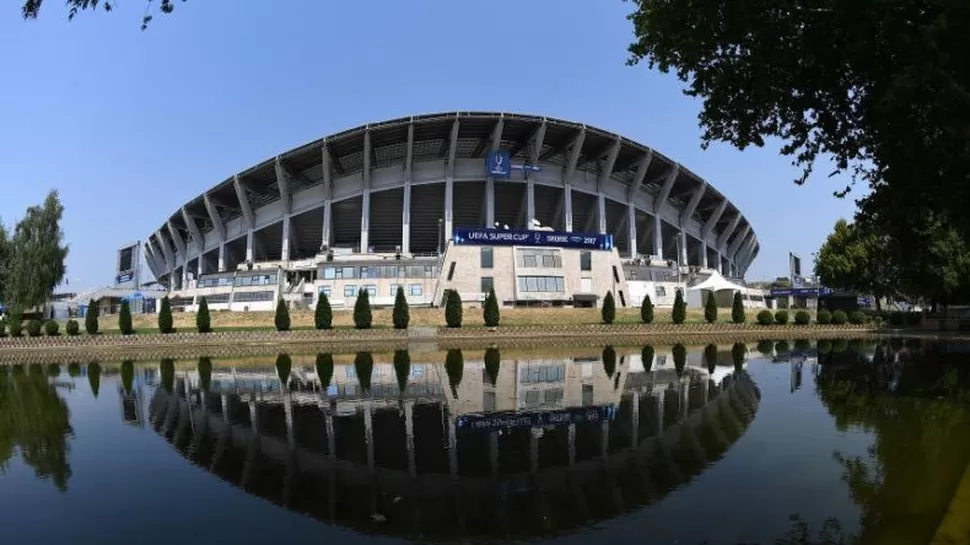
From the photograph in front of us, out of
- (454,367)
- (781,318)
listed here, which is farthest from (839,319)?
(454,367)

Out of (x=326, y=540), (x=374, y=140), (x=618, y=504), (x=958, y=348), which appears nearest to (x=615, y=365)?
(x=618, y=504)

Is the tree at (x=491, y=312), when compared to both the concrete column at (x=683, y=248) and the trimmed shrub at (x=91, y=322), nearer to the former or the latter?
the trimmed shrub at (x=91, y=322)

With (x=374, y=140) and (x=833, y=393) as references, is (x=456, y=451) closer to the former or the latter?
(x=833, y=393)

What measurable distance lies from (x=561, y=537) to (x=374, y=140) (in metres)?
69.9

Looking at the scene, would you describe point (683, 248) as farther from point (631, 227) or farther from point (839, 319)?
point (839, 319)

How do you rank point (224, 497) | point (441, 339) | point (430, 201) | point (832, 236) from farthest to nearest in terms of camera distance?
point (430, 201) < point (832, 236) < point (441, 339) < point (224, 497)

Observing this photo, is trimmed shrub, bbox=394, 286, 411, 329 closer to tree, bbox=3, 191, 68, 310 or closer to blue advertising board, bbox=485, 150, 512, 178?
blue advertising board, bbox=485, 150, 512, 178

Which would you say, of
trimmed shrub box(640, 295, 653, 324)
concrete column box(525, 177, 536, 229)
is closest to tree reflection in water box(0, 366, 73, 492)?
trimmed shrub box(640, 295, 653, 324)

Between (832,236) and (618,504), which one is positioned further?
(832,236)

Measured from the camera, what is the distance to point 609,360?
30.6 m

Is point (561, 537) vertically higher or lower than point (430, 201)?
lower

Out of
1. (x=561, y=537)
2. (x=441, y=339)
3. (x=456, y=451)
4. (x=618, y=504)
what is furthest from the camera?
(x=441, y=339)

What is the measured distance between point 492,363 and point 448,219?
4467cm

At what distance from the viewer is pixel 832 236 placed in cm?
6944
